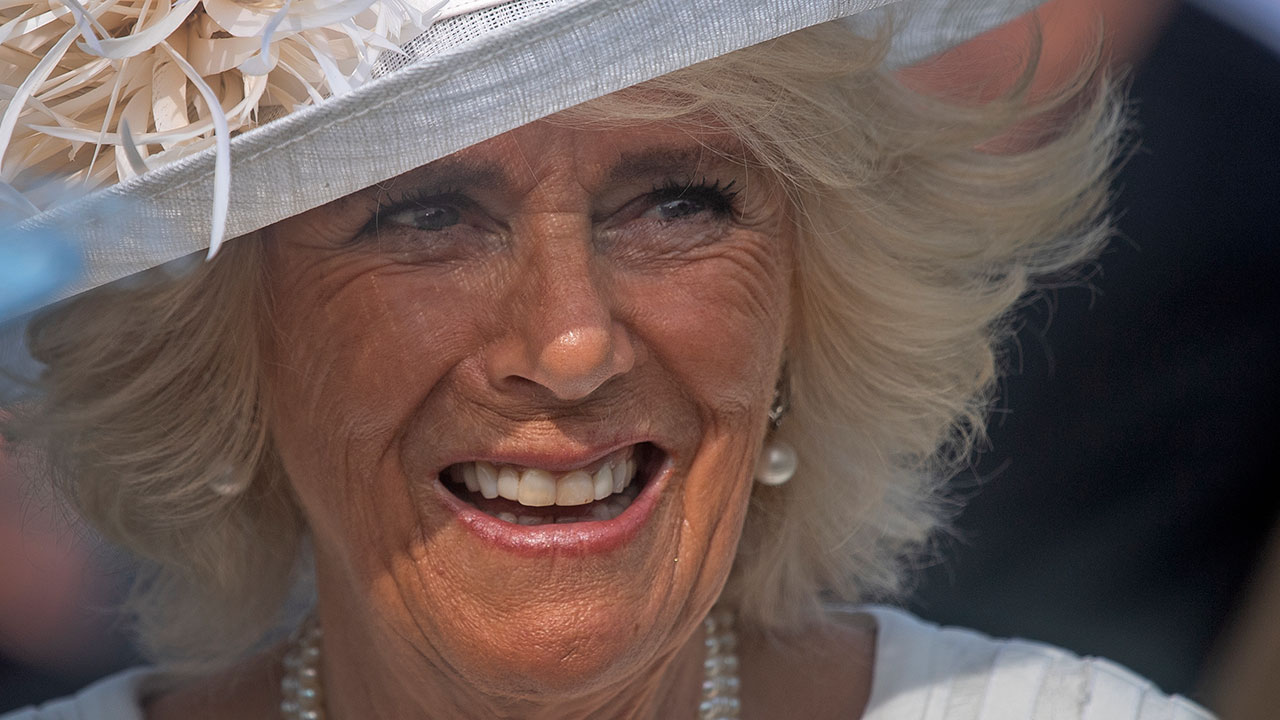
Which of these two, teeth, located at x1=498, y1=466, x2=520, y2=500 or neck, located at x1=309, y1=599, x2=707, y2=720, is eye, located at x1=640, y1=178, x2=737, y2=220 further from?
neck, located at x1=309, y1=599, x2=707, y2=720

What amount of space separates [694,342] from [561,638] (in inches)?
16.6

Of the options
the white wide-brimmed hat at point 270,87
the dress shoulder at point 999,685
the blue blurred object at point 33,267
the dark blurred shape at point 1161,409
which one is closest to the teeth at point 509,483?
the white wide-brimmed hat at point 270,87

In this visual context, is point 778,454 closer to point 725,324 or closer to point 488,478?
point 725,324

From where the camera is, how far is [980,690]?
228cm

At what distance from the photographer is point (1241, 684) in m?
2.47

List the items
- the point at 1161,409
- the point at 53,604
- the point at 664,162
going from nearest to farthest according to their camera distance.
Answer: the point at 664,162 → the point at 53,604 → the point at 1161,409

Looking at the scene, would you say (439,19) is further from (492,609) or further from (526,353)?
(492,609)

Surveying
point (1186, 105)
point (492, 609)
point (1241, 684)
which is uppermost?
point (1186, 105)

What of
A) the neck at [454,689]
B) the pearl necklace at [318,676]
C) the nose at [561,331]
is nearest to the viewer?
the nose at [561,331]

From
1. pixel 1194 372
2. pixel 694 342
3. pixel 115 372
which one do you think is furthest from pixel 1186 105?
pixel 115 372

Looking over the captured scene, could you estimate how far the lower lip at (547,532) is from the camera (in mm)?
1678

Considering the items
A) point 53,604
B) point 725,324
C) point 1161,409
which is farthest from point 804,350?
point 53,604

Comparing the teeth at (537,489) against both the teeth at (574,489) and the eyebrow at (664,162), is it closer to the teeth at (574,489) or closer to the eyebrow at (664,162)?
the teeth at (574,489)

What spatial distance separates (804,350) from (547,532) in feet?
1.93
